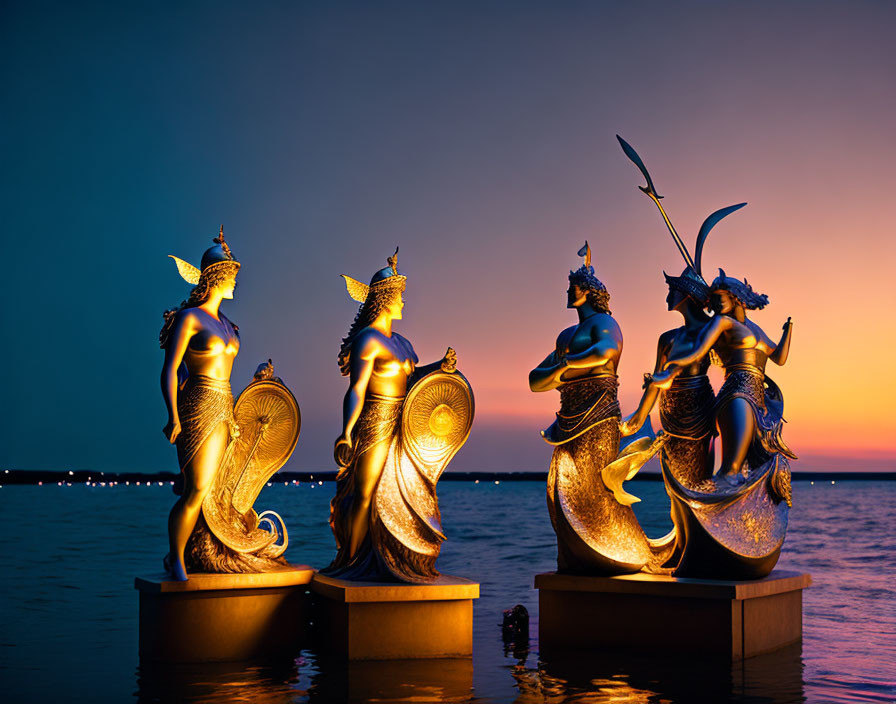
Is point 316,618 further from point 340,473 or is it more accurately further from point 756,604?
point 756,604

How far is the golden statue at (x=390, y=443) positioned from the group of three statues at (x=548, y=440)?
0.03 feet

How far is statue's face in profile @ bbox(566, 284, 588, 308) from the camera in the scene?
6722 mm

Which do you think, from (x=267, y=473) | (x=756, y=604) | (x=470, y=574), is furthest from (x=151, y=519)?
(x=756, y=604)

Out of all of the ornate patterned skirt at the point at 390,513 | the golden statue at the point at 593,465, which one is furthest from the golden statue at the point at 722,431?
the ornate patterned skirt at the point at 390,513

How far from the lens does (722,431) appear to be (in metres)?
6.37

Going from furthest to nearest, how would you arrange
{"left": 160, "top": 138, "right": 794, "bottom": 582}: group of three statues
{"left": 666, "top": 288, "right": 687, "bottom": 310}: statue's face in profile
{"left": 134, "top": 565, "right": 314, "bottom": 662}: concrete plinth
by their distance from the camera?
{"left": 666, "top": 288, "right": 687, "bottom": 310}: statue's face in profile
{"left": 160, "top": 138, "right": 794, "bottom": 582}: group of three statues
{"left": 134, "top": 565, "right": 314, "bottom": 662}: concrete plinth

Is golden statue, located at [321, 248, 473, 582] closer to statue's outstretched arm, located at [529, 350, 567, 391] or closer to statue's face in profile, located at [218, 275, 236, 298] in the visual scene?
statue's outstretched arm, located at [529, 350, 567, 391]

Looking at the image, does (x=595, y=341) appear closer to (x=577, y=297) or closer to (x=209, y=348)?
(x=577, y=297)

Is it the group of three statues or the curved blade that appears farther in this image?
the curved blade

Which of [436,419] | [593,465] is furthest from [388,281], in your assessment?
[593,465]

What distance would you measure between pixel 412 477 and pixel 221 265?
6.38 ft

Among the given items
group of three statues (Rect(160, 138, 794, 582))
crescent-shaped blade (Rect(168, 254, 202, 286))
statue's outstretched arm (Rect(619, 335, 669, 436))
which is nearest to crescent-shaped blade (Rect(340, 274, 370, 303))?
group of three statues (Rect(160, 138, 794, 582))

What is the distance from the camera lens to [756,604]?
6125mm

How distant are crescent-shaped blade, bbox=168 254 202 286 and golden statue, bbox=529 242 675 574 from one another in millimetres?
2561
